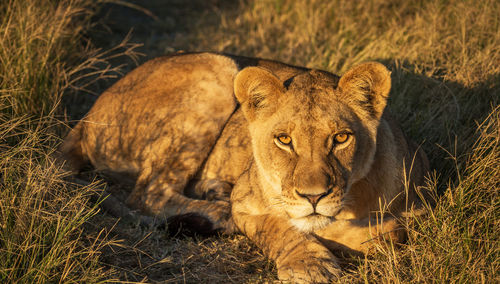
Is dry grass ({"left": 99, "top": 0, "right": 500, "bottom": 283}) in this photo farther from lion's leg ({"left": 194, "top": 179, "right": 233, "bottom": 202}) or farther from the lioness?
lion's leg ({"left": 194, "top": 179, "right": 233, "bottom": 202})

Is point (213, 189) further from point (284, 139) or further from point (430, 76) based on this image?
point (430, 76)

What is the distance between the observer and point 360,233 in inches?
119

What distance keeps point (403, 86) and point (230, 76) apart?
1.63 meters

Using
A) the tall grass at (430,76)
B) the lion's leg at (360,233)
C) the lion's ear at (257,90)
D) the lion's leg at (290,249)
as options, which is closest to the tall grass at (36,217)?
the lion's leg at (290,249)

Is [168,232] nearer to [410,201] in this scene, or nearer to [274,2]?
[410,201]

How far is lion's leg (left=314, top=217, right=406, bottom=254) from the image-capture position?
3.03m

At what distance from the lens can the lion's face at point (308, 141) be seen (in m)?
2.65

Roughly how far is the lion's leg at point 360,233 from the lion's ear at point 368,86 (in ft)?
2.00

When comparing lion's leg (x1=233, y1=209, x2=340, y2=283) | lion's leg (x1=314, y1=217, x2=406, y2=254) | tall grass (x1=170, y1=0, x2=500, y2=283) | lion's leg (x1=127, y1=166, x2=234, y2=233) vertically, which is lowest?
lion's leg (x1=127, y1=166, x2=234, y2=233)

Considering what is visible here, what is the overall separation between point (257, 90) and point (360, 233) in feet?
3.28

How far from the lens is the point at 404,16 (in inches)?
241

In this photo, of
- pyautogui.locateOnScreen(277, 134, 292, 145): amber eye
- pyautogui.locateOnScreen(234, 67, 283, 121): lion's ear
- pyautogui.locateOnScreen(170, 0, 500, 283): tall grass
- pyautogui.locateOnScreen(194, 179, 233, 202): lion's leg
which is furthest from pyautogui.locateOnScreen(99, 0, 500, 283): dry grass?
pyautogui.locateOnScreen(194, 179, 233, 202): lion's leg

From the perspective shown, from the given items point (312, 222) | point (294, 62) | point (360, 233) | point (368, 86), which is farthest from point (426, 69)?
point (312, 222)

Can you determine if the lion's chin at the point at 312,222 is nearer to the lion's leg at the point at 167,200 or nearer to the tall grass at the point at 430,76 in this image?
the tall grass at the point at 430,76
